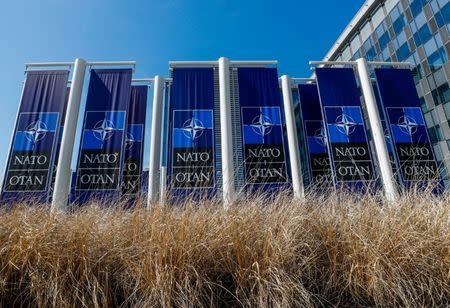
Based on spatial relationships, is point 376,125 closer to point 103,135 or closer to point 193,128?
point 193,128

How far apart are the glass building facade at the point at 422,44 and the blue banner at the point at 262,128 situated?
13360 mm

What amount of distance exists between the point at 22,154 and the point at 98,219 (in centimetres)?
960

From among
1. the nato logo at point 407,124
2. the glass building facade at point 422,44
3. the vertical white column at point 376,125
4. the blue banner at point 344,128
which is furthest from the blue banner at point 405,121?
the glass building facade at point 422,44

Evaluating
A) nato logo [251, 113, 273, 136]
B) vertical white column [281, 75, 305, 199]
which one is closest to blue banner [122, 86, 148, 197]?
nato logo [251, 113, 273, 136]

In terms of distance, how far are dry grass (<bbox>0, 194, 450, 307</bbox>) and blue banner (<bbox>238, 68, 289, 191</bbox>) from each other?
7.49 metres

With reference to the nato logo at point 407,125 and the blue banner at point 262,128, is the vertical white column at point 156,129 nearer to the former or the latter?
the blue banner at point 262,128

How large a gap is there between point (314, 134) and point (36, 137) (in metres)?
11.7

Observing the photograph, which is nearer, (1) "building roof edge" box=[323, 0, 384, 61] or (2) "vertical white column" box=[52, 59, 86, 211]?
(2) "vertical white column" box=[52, 59, 86, 211]

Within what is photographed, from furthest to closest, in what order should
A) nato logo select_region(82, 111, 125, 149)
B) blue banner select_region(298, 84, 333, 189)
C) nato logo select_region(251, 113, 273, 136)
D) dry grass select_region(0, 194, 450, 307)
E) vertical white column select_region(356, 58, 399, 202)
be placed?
blue banner select_region(298, 84, 333, 189) → vertical white column select_region(356, 58, 399, 202) → nato logo select_region(251, 113, 273, 136) → nato logo select_region(82, 111, 125, 149) → dry grass select_region(0, 194, 450, 307)

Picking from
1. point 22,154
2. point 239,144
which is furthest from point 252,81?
point 22,154

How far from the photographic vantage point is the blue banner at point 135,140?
1306cm

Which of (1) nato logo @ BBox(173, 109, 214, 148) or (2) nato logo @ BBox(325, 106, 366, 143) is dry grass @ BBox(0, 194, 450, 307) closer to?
(1) nato logo @ BBox(173, 109, 214, 148)

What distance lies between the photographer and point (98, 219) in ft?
14.4

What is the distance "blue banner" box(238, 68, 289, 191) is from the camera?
40.1 ft
